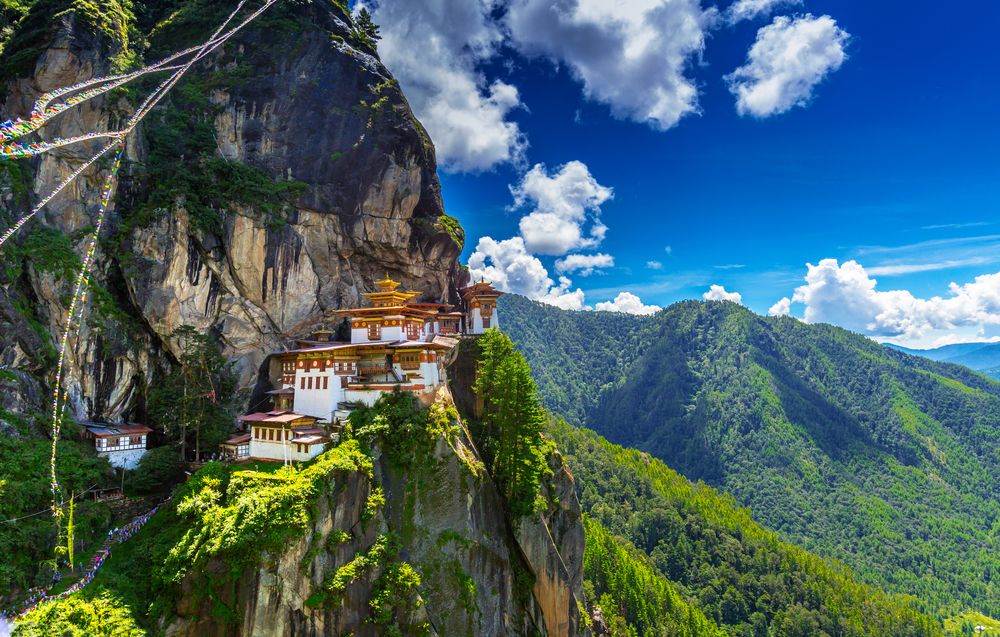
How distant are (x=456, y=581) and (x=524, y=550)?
762 centimetres

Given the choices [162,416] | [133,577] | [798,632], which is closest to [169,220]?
[162,416]

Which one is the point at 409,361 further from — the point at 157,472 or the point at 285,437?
the point at 157,472

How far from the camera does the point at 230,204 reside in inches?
1735

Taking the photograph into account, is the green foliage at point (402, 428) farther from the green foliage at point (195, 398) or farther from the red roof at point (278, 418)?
the green foliage at point (195, 398)

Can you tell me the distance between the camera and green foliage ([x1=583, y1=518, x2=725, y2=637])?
228 feet

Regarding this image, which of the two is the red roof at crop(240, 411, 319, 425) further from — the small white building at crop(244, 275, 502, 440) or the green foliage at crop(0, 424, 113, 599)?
the green foliage at crop(0, 424, 113, 599)

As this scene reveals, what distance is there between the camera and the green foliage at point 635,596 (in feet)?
228

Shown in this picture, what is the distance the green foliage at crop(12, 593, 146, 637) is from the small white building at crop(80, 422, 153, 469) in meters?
12.3

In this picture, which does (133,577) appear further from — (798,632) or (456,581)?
(798,632)

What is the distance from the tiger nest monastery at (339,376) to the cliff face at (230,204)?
560cm

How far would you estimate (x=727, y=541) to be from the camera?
324 ft

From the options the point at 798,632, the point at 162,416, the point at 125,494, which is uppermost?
the point at 162,416

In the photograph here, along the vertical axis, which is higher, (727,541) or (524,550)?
(524,550)

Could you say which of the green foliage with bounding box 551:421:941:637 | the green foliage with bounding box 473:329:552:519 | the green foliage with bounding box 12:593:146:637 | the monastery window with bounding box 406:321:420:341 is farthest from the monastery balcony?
the green foliage with bounding box 551:421:941:637
